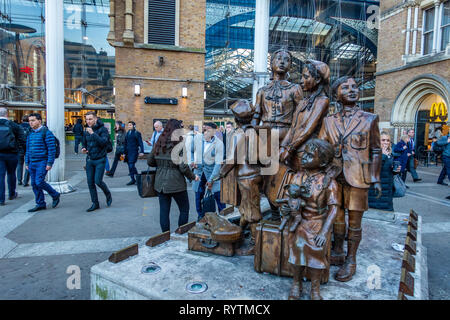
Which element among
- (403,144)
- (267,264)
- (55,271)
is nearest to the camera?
(267,264)

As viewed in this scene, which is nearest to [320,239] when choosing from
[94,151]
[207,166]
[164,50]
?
[207,166]

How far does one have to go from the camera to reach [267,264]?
120 inches

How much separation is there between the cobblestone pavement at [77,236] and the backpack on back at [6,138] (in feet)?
4.27

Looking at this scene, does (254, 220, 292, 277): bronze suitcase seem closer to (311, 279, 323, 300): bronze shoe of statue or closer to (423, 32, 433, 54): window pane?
(311, 279, 323, 300): bronze shoe of statue

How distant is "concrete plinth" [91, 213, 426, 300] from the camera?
2637mm

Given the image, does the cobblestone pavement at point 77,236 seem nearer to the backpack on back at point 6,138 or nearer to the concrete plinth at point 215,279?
the concrete plinth at point 215,279

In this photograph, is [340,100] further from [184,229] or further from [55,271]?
[55,271]

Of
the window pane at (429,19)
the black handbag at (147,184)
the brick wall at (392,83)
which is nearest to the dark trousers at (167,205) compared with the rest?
the black handbag at (147,184)

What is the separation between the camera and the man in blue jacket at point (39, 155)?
6336mm

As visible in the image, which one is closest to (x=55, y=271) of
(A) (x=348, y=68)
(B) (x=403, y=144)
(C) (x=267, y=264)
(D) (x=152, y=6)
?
(C) (x=267, y=264)

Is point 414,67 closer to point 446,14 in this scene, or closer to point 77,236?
Answer: point 446,14

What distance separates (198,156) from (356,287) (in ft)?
13.3

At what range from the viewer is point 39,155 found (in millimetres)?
6367

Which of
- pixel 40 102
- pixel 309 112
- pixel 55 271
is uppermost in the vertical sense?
pixel 40 102
